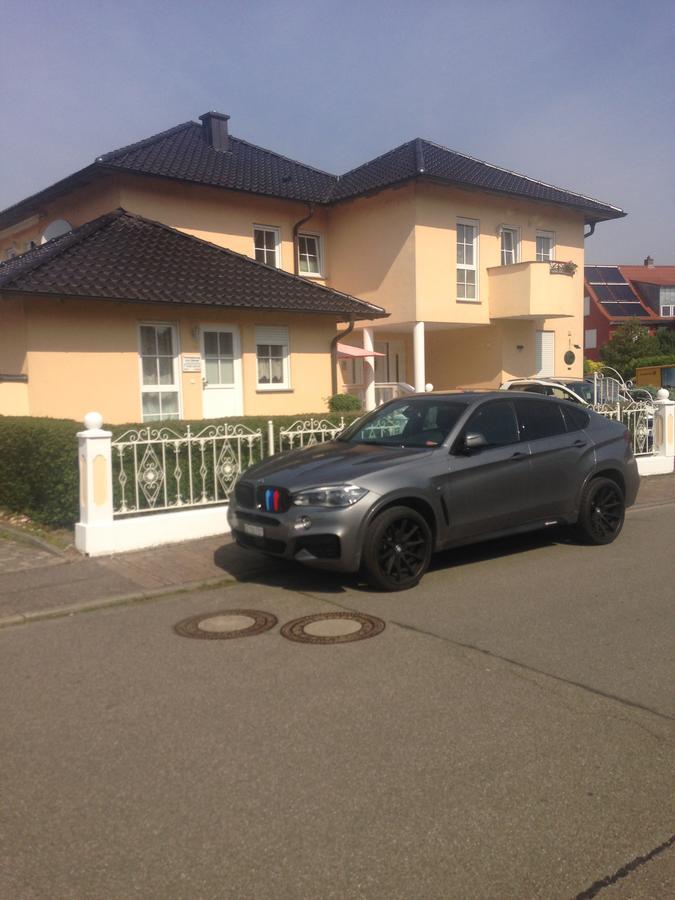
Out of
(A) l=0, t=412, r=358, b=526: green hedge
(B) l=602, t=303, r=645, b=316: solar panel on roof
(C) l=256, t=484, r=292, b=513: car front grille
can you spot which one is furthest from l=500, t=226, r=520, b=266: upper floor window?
(B) l=602, t=303, r=645, b=316: solar panel on roof

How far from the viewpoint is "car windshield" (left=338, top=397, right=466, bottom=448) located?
8.05 metres

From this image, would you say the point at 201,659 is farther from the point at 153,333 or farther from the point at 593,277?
the point at 593,277

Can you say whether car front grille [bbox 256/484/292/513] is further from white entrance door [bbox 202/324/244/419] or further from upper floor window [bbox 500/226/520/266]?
upper floor window [bbox 500/226/520/266]

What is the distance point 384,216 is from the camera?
22375mm

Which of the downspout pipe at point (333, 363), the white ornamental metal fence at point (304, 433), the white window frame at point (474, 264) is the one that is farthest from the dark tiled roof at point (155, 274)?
the white window frame at point (474, 264)

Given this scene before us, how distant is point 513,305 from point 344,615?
17.8 meters

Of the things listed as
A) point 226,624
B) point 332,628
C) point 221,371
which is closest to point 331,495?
point 332,628

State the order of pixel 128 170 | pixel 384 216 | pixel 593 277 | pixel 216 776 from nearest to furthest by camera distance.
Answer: pixel 216 776 < pixel 128 170 < pixel 384 216 < pixel 593 277

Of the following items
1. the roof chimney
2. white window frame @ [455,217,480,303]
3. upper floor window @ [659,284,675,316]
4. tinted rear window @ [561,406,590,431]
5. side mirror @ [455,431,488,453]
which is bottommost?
side mirror @ [455,431,488,453]

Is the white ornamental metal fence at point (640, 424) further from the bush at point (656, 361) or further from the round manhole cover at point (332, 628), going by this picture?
the bush at point (656, 361)

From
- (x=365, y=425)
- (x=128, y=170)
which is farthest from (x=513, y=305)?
(x=365, y=425)

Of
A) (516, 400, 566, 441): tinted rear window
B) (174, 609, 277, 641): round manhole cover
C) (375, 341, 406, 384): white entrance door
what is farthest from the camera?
(375, 341, 406, 384): white entrance door

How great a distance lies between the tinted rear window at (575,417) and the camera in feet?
29.5

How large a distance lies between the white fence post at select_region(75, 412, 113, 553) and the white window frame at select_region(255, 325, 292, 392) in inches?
320
